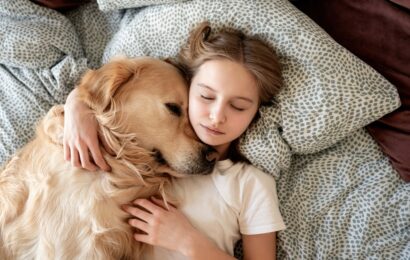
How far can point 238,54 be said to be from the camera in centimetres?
142

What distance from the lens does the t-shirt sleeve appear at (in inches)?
57.8

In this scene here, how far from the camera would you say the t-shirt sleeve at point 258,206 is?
147 cm

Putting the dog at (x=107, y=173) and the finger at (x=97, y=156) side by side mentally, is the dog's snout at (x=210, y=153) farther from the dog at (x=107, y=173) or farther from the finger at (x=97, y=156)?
the finger at (x=97, y=156)

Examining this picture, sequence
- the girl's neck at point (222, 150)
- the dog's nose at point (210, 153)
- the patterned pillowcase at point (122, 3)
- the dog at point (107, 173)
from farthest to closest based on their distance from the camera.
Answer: the patterned pillowcase at point (122, 3)
the girl's neck at point (222, 150)
the dog's nose at point (210, 153)
the dog at point (107, 173)

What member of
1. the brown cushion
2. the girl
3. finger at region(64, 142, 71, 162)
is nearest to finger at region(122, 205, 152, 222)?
the girl

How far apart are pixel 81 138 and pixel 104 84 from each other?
0.21 m

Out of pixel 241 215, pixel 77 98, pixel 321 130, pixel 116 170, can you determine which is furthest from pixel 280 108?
pixel 77 98

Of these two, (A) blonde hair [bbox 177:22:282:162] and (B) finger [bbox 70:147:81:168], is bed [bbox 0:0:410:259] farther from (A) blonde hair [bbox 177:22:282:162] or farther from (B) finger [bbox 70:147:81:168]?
(B) finger [bbox 70:147:81:168]

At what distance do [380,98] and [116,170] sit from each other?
3.25 ft

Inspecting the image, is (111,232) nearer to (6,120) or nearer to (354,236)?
(6,120)

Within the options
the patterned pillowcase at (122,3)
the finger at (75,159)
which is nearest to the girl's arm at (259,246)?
the finger at (75,159)

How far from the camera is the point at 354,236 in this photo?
1.52 m

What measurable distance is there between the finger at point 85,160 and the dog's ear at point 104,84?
0.53 feet

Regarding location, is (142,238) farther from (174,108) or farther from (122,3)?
(122,3)
